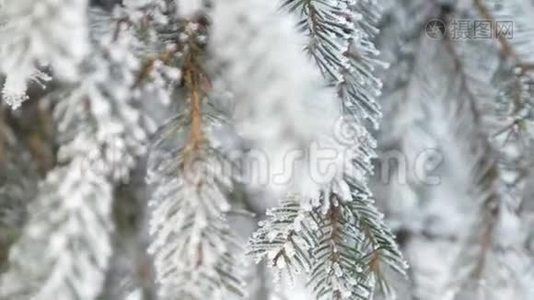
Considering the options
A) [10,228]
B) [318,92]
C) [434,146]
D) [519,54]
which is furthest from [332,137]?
[434,146]

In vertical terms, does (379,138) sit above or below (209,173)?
above

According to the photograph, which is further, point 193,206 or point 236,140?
point 236,140

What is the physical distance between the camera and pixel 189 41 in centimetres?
59

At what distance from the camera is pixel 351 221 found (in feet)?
2.00

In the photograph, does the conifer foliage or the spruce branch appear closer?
the conifer foliage

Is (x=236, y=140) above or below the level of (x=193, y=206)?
above

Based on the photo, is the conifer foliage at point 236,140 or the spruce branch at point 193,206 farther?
the spruce branch at point 193,206

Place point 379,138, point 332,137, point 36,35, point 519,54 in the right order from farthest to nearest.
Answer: point 379,138
point 519,54
point 332,137
point 36,35

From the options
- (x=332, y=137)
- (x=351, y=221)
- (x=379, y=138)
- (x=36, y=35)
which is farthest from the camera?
(x=379, y=138)

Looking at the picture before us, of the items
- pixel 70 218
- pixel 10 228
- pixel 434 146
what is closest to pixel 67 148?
pixel 70 218

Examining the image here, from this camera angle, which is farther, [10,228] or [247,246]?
[10,228]

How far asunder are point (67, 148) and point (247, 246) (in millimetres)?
152

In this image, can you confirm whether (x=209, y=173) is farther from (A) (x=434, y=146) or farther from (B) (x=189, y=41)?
(A) (x=434, y=146)

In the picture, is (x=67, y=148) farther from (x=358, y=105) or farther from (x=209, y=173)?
(x=358, y=105)
